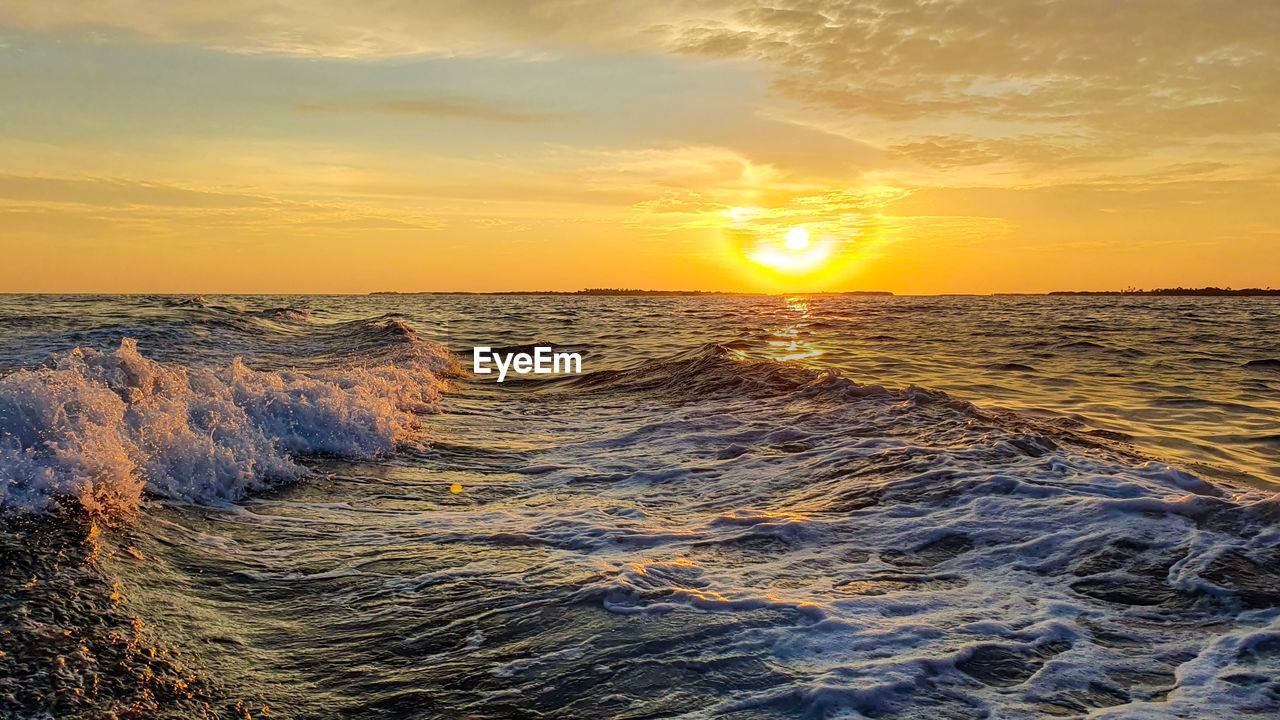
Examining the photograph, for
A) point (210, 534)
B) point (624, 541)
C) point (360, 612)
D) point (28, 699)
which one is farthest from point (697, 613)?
point (210, 534)

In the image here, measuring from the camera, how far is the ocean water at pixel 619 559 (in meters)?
3.33

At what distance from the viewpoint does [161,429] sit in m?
6.57

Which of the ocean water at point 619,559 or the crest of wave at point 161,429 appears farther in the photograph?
the crest of wave at point 161,429

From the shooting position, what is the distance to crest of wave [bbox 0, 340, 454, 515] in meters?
5.33

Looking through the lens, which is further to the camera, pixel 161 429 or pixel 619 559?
pixel 161 429

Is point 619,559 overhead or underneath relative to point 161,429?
underneath

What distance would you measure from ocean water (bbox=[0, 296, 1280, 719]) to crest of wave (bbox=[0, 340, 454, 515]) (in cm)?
3

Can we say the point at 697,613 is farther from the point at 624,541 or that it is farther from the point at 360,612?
the point at 360,612

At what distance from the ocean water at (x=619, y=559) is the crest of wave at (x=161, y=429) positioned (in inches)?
1.4

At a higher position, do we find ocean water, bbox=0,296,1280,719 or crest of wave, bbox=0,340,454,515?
crest of wave, bbox=0,340,454,515

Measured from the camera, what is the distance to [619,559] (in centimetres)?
511

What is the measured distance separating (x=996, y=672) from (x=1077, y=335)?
93.6 ft

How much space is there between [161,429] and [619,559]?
14.4 ft

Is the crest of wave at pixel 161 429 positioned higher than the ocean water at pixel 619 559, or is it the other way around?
the crest of wave at pixel 161 429
